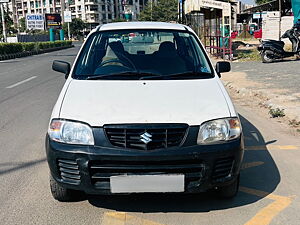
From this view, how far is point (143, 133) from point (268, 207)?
55.3 inches

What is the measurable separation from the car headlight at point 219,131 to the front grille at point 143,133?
190mm

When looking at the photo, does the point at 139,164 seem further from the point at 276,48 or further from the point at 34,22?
the point at 34,22

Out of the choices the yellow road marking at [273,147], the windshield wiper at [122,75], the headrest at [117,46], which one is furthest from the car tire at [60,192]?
the yellow road marking at [273,147]

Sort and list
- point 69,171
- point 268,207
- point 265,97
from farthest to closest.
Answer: point 265,97 → point 268,207 → point 69,171

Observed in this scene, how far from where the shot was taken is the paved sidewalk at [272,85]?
7.72m

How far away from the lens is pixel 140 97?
338 cm

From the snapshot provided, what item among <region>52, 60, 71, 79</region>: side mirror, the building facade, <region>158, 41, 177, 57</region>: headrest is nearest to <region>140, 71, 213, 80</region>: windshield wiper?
<region>158, 41, 177, 57</region>: headrest

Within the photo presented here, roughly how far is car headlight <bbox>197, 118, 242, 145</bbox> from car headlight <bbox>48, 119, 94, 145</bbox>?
0.89 meters

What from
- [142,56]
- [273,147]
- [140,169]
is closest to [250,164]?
[273,147]

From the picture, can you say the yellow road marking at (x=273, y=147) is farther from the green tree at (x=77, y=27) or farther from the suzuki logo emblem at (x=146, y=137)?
the green tree at (x=77, y=27)

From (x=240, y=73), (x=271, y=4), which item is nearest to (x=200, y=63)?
(x=240, y=73)

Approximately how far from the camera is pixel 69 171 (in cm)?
310

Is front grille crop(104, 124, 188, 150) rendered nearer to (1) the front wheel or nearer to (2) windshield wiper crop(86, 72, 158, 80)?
(2) windshield wiper crop(86, 72, 158, 80)

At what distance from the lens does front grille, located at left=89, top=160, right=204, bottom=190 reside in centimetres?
297
